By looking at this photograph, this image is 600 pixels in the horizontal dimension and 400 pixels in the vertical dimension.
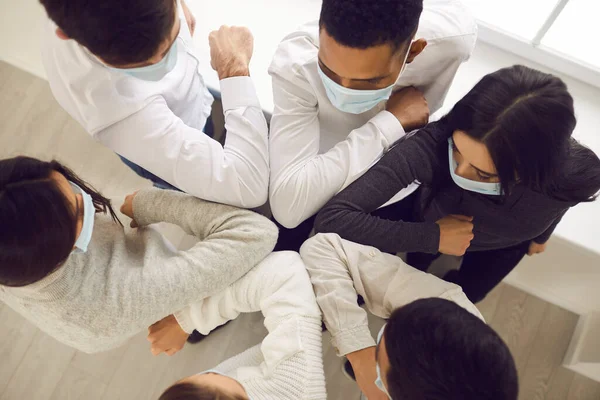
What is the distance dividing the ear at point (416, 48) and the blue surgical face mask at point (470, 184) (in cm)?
19

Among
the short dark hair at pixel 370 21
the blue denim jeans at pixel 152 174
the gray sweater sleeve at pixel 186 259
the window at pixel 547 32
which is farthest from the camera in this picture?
the window at pixel 547 32

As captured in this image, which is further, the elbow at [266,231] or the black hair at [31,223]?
the elbow at [266,231]

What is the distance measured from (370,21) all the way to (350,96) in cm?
19

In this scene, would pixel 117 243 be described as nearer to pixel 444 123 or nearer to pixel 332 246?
pixel 332 246

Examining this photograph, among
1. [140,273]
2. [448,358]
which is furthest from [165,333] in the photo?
[448,358]

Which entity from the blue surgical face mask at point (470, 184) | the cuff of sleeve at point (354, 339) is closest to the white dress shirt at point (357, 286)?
the cuff of sleeve at point (354, 339)

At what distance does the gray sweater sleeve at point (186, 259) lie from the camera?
0.90 m

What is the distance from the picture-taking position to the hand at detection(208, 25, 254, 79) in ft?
3.63

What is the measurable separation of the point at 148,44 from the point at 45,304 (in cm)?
51

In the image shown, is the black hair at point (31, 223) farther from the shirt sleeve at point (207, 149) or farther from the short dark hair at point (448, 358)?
the short dark hair at point (448, 358)

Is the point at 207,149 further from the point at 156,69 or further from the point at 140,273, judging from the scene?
the point at 140,273

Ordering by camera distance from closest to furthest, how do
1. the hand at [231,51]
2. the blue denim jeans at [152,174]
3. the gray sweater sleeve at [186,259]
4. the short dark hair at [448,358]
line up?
the short dark hair at [448,358], the gray sweater sleeve at [186,259], the hand at [231,51], the blue denim jeans at [152,174]

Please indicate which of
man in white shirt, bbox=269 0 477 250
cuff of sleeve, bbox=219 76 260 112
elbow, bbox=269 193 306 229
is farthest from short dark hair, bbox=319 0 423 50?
elbow, bbox=269 193 306 229

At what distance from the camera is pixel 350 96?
975mm
